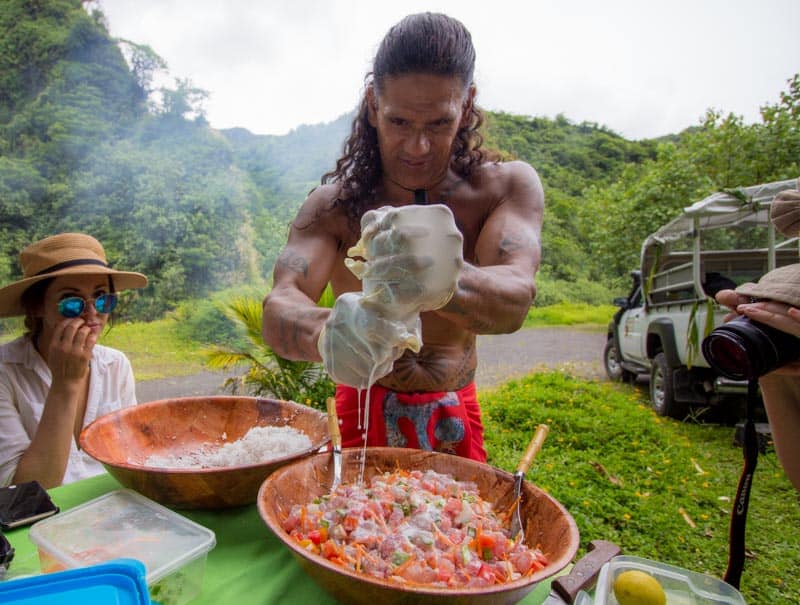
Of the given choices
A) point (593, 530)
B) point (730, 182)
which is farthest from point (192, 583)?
point (730, 182)

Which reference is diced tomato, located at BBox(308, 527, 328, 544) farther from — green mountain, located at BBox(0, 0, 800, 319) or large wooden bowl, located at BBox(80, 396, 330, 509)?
green mountain, located at BBox(0, 0, 800, 319)

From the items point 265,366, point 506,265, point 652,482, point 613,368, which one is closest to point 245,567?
point 506,265

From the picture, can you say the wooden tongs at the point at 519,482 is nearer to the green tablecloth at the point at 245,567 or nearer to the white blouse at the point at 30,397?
the green tablecloth at the point at 245,567

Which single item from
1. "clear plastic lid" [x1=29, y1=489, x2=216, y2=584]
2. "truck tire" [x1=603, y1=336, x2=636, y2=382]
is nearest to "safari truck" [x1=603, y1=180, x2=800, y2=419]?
"truck tire" [x1=603, y1=336, x2=636, y2=382]

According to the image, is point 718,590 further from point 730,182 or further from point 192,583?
point 730,182

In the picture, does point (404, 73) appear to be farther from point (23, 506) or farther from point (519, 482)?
point (23, 506)

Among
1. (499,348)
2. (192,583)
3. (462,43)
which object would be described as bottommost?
(499,348)

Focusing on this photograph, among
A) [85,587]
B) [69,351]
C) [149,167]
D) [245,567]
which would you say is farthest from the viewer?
[149,167]

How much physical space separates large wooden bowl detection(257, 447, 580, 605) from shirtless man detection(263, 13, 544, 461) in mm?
280

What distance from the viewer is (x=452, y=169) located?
1.90 meters

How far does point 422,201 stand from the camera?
1.74 metres

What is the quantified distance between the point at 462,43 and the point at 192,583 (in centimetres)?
155

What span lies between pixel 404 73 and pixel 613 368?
24.6 feet

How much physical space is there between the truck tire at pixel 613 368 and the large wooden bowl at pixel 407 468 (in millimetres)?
7107
